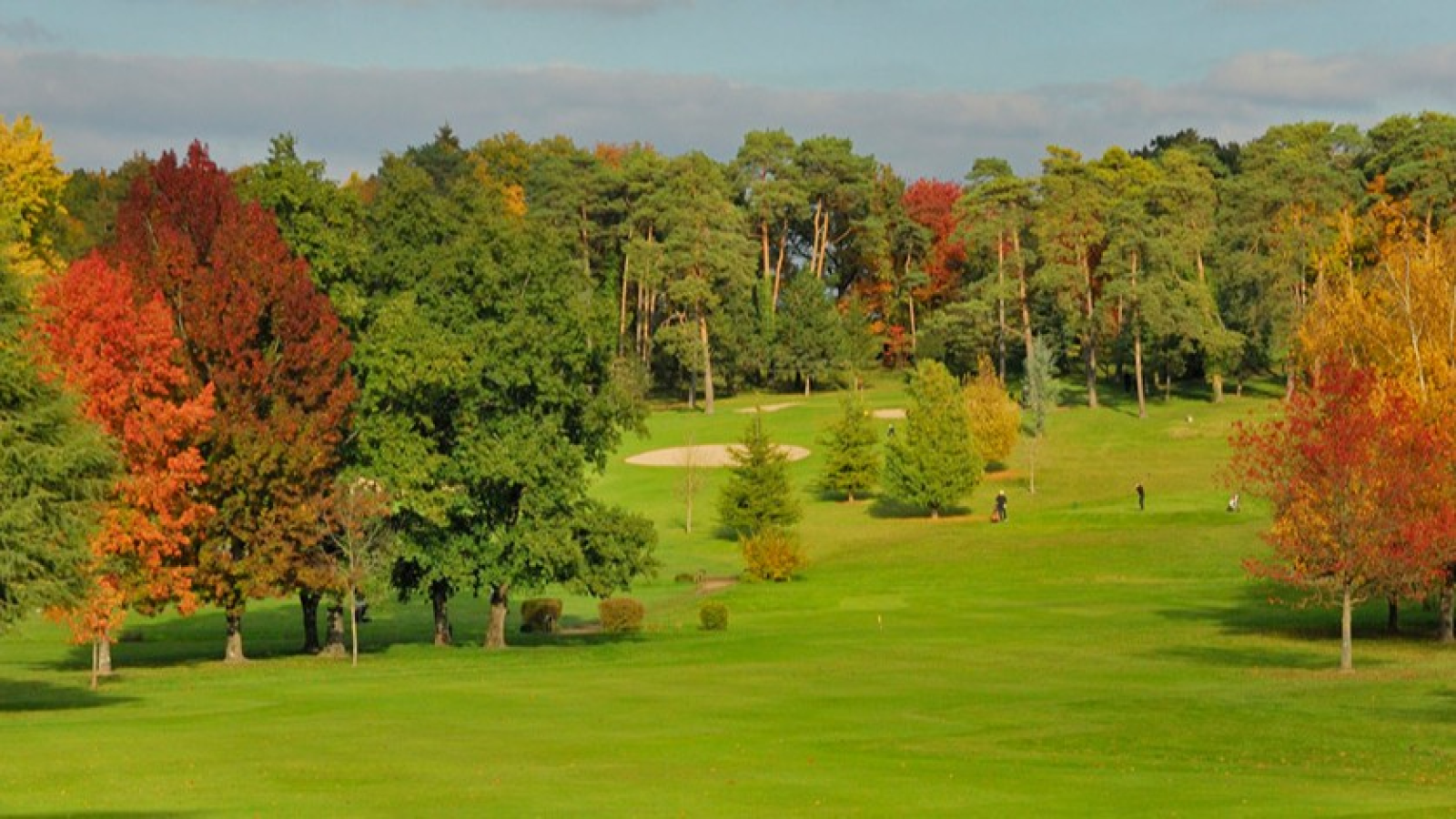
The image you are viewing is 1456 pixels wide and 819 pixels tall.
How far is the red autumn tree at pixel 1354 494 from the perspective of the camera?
46.6 metres

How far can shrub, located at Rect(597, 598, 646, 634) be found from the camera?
6138 cm

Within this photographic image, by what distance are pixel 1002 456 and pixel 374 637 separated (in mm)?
49928

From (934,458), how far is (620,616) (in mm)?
34282

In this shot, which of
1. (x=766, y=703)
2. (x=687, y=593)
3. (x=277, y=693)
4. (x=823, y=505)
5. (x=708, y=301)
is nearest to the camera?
(x=766, y=703)

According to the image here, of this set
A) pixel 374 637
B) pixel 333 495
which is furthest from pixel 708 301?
pixel 333 495

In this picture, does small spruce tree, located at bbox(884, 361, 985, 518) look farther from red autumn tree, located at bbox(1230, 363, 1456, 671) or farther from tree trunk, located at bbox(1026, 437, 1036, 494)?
red autumn tree, located at bbox(1230, 363, 1456, 671)

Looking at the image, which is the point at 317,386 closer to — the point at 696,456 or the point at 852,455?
the point at 852,455

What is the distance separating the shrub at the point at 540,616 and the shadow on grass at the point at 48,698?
67.8 ft

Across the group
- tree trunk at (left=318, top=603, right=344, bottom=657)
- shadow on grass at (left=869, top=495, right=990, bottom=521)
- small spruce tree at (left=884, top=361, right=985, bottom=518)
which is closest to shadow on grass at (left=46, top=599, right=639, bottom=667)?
tree trunk at (left=318, top=603, right=344, bottom=657)

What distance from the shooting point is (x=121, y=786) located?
2761 cm

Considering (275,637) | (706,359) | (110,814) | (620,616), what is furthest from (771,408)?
(110,814)

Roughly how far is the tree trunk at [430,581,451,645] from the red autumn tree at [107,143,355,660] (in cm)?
568

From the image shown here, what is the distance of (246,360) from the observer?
5141 centimetres

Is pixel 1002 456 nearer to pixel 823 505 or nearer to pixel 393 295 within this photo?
pixel 823 505
